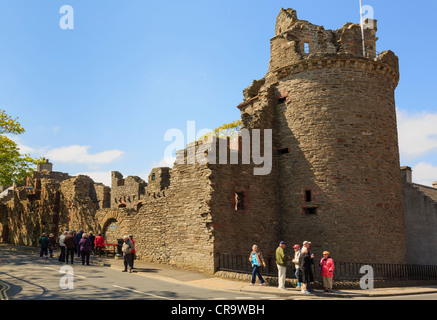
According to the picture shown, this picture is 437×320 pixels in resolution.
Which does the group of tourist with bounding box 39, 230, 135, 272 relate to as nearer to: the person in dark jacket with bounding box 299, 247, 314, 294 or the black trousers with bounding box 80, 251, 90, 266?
the black trousers with bounding box 80, 251, 90, 266

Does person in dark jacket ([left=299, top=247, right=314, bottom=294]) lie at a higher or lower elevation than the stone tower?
lower

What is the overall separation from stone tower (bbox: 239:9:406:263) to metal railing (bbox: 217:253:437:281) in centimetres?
42

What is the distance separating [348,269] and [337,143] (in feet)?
21.1

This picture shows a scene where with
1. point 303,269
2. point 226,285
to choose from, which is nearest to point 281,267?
point 303,269

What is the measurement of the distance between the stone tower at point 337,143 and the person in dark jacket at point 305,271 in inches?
226

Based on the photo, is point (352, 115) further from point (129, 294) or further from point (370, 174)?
point (129, 294)

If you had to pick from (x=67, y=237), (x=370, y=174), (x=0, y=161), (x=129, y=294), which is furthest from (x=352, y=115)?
(x=0, y=161)

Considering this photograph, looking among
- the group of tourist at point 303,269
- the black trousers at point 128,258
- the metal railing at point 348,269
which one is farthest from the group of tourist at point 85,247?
the group of tourist at point 303,269

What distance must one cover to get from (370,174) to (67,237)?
1581 centimetres

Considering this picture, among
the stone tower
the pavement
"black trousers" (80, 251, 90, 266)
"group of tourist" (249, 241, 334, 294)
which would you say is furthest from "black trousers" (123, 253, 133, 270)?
the stone tower

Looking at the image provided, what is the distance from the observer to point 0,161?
90.6 ft

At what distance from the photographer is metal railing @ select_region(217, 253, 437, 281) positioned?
683 inches

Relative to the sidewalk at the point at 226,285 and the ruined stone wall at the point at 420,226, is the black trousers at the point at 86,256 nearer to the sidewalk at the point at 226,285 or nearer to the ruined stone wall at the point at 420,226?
the sidewalk at the point at 226,285

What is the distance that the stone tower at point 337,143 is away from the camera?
19422 mm
